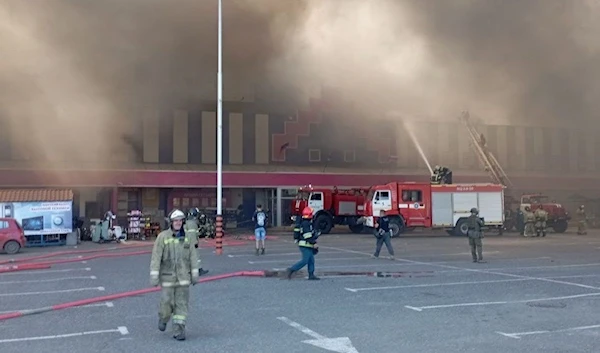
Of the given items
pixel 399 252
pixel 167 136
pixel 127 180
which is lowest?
pixel 399 252

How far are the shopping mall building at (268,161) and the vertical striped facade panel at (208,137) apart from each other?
49mm

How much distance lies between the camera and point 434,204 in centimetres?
2388

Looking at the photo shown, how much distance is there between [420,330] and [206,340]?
228cm

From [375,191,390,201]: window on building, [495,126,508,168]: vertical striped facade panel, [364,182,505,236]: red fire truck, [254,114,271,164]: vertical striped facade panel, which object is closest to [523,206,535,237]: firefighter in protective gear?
[364,182,505,236]: red fire truck

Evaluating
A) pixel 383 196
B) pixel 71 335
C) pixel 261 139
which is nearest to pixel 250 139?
pixel 261 139

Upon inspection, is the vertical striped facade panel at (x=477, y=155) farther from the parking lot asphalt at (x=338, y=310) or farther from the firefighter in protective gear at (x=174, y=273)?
the firefighter in protective gear at (x=174, y=273)

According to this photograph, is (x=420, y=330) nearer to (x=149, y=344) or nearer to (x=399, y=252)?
(x=149, y=344)

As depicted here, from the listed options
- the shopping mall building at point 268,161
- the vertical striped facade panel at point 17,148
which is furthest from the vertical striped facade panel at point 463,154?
the vertical striped facade panel at point 17,148

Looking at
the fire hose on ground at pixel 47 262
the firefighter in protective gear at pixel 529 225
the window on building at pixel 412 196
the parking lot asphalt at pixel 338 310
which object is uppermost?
the window on building at pixel 412 196

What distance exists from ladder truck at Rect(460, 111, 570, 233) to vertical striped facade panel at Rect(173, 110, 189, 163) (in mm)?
13319

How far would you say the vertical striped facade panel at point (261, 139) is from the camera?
29984 mm

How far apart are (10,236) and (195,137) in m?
12.5

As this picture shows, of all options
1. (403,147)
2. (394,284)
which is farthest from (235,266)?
(403,147)

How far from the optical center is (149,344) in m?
5.85
